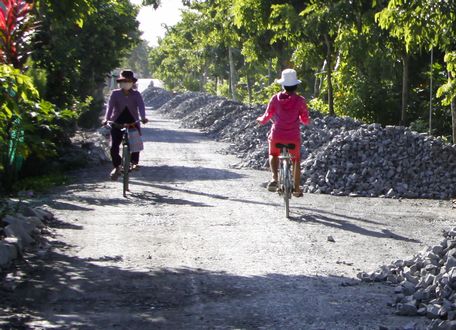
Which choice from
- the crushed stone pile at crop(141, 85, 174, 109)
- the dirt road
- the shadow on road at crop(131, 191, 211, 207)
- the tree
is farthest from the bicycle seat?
the crushed stone pile at crop(141, 85, 174, 109)

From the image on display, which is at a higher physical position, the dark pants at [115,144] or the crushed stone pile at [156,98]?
the crushed stone pile at [156,98]

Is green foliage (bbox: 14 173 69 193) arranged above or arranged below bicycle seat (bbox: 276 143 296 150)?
below

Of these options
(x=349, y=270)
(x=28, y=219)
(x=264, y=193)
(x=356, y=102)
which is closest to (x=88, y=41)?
(x=356, y=102)

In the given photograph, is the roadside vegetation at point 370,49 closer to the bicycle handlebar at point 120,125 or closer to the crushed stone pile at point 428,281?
the bicycle handlebar at point 120,125

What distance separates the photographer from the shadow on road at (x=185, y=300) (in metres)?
6.51

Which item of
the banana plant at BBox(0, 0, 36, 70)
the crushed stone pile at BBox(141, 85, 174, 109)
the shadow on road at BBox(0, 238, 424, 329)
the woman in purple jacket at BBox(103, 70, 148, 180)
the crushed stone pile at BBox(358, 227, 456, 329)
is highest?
the crushed stone pile at BBox(141, 85, 174, 109)

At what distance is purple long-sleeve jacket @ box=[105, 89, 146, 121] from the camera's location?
15.0 meters

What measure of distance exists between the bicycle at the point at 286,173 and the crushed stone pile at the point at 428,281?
153 inches

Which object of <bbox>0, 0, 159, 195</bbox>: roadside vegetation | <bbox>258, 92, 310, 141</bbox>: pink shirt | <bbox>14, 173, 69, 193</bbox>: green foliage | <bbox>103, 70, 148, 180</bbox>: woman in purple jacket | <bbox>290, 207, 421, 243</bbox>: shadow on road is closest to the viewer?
<bbox>0, 0, 159, 195</bbox>: roadside vegetation

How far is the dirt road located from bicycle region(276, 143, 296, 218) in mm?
341

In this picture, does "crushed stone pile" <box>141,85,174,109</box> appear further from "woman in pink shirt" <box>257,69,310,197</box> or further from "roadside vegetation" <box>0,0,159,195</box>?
"woman in pink shirt" <box>257,69,310,197</box>

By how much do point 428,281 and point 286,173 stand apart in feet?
17.6

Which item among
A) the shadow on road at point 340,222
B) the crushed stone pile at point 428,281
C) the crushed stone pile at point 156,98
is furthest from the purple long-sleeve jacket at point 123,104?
the crushed stone pile at point 156,98

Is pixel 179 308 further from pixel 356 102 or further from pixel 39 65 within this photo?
pixel 356 102
